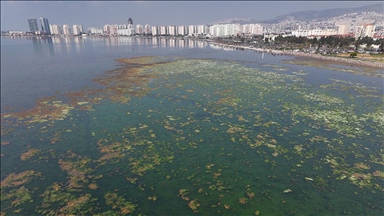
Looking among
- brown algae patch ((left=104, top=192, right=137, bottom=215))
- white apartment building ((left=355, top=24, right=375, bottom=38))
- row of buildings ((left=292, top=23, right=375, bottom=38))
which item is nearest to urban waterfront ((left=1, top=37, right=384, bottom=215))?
brown algae patch ((left=104, top=192, right=137, bottom=215))

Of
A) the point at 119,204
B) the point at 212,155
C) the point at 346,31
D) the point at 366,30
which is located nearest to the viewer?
the point at 119,204

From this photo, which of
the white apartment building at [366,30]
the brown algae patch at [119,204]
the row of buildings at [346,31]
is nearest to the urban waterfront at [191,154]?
the brown algae patch at [119,204]

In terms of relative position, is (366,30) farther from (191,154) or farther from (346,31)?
(191,154)

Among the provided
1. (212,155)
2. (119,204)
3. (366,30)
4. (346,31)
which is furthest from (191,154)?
(346,31)

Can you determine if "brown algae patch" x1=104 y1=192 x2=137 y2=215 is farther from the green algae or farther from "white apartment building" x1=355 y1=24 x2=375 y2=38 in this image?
"white apartment building" x1=355 y1=24 x2=375 y2=38

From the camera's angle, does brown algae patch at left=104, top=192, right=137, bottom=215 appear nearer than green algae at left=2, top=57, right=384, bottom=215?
Yes

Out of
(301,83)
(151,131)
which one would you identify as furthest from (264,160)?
(301,83)

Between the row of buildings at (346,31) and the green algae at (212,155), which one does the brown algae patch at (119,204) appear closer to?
the green algae at (212,155)

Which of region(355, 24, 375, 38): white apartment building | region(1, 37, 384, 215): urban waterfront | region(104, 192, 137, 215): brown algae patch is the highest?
region(355, 24, 375, 38): white apartment building

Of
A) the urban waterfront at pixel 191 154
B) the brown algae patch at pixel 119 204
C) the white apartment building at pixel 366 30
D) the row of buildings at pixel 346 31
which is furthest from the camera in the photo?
the row of buildings at pixel 346 31
